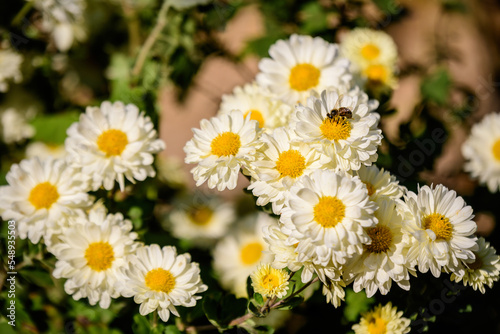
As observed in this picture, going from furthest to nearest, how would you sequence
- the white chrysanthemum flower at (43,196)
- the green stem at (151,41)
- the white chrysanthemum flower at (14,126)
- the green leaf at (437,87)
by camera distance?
the green leaf at (437,87)
the white chrysanthemum flower at (14,126)
the green stem at (151,41)
the white chrysanthemum flower at (43,196)

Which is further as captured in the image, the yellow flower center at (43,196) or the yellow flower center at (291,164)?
the yellow flower center at (43,196)

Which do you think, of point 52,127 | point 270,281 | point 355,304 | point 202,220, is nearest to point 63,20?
point 52,127

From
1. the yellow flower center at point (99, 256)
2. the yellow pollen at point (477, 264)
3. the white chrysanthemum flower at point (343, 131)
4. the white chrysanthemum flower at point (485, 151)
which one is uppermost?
the white chrysanthemum flower at point (343, 131)

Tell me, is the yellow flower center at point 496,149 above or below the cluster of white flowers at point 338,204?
below

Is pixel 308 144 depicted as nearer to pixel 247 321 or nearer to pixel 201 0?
pixel 247 321

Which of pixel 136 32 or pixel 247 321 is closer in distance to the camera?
pixel 247 321

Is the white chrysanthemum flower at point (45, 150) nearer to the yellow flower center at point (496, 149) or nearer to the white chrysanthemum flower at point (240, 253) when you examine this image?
the white chrysanthemum flower at point (240, 253)

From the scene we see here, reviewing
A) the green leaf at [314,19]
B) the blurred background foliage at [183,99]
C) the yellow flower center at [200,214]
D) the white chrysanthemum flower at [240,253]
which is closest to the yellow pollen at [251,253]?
the white chrysanthemum flower at [240,253]

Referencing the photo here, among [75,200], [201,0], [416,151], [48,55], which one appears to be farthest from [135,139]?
[48,55]
